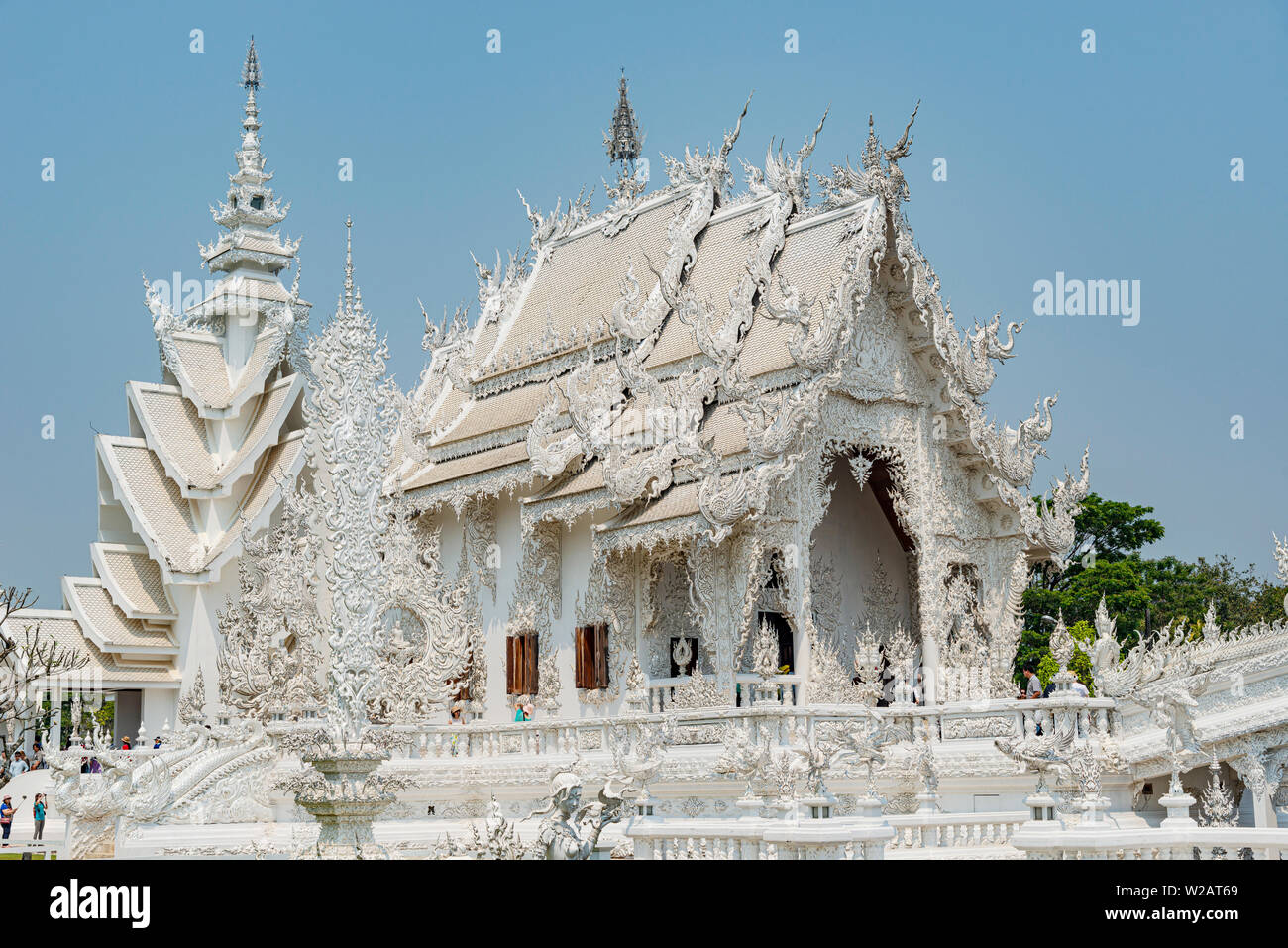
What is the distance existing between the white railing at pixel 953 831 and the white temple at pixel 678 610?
26 millimetres

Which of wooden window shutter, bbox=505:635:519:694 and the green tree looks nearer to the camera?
wooden window shutter, bbox=505:635:519:694

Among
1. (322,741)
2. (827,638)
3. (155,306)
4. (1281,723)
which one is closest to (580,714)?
(827,638)

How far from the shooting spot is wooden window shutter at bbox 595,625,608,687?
63.4 feet

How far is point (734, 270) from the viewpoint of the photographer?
2058 centimetres

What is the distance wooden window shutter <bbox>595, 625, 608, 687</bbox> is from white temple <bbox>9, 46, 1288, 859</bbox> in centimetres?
3

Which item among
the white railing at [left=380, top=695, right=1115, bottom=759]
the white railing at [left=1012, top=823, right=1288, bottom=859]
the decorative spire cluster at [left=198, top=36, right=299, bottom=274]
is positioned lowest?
the white railing at [left=1012, top=823, right=1288, bottom=859]

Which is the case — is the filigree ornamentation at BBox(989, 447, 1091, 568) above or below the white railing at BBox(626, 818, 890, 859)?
above

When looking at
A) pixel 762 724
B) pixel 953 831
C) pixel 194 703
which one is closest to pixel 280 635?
pixel 194 703

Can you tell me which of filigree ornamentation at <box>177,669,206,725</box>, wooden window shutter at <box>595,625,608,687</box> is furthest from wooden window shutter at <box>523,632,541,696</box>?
filigree ornamentation at <box>177,669,206,725</box>

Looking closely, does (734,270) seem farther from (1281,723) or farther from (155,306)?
(155,306)

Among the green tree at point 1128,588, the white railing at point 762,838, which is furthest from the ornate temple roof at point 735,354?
the green tree at point 1128,588

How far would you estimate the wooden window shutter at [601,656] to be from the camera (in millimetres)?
19339

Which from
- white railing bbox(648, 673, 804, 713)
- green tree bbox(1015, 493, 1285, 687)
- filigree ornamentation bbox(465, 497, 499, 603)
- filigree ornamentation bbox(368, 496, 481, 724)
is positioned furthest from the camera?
green tree bbox(1015, 493, 1285, 687)

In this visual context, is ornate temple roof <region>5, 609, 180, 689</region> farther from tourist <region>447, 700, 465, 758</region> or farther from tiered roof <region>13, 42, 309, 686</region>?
tourist <region>447, 700, 465, 758</region>
